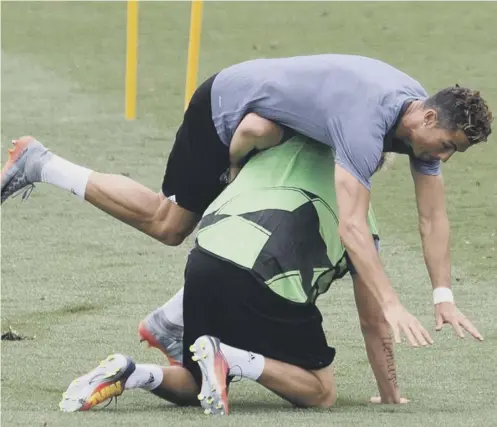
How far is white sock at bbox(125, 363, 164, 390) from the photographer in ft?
18.6

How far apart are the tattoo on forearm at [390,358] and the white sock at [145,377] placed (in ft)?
3.20

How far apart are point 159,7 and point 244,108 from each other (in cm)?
1170

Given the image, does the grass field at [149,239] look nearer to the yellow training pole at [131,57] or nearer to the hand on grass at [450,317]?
the yellow training pole at [131,57]

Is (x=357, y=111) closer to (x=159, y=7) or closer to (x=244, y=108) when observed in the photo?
(x=244, y=108)

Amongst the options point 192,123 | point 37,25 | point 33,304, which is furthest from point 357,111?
point 37,25

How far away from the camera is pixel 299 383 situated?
19.0ft

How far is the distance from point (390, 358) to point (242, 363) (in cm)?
79

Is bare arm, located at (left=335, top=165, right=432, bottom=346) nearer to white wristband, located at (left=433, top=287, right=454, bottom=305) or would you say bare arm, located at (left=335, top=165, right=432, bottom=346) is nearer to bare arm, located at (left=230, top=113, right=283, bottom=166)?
white wristband, located at (left=433, top=287, right=454, bottom=305)

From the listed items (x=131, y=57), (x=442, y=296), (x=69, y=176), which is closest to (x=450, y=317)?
(x=442, y=296)

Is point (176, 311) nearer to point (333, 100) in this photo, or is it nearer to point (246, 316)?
point (246, 316)

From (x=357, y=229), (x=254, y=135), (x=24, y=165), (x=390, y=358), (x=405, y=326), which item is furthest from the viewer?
(x=24, y=165)

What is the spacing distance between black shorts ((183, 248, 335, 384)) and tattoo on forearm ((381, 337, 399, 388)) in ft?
1.08

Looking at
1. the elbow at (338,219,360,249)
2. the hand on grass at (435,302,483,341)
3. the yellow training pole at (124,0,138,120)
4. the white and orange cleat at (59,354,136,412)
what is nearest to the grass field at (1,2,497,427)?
the white and orange cleat at (59,354,136,412)

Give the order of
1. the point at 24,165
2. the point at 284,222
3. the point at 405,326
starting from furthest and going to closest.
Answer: the point at 24,165, the point at 284,222, the point at 405,326
